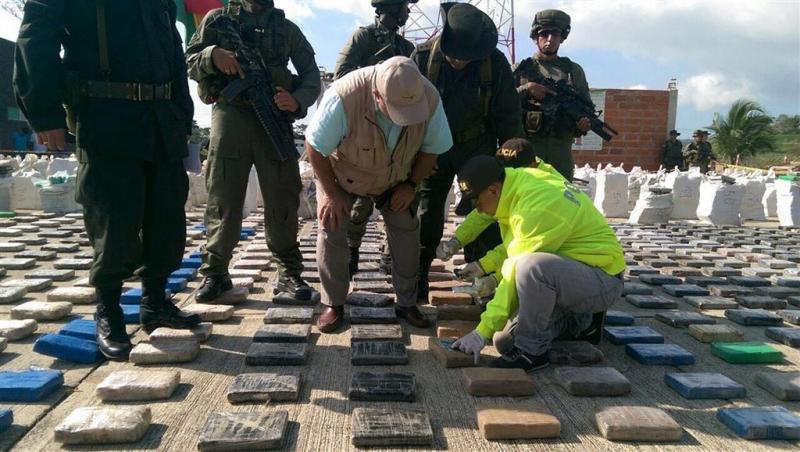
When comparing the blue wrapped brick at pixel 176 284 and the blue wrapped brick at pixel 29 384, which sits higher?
the blue wrapped brick at pixel 176 284

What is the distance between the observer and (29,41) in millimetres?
2375

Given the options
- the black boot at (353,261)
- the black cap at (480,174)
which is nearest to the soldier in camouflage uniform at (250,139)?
the black boot at (353,261)

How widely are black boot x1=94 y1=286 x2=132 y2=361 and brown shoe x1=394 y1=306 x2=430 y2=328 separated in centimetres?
143

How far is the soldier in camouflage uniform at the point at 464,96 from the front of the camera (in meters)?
3.22

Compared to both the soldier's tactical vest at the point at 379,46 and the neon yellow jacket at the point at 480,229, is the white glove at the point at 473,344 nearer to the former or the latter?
the neon yellow jacket at the point at 480,229

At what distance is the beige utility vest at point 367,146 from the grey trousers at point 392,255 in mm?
153

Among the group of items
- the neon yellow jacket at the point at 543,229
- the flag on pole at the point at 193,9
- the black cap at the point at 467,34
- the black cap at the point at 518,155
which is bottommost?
the neon yellow jacket at the point at 543,229

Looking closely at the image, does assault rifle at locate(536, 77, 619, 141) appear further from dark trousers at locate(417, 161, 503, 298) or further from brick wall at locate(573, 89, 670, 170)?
brick wall at locate(573, 89, 670, 170)

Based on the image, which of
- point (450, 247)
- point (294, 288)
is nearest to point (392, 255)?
point (450, 247)

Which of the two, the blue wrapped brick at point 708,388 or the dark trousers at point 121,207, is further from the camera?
the dark trousers at point 121,207

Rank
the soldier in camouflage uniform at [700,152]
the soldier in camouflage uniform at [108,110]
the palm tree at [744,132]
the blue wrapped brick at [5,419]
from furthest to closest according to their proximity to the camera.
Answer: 1. the palm tree at [744,132]
2. the soldier in camouflage uniform at [700,152]
3. the soldier in camouflage uniform at [108,110]
4. the blue wrapped brick at [5,419]

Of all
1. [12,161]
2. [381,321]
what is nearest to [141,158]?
[381,321]

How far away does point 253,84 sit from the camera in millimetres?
3258

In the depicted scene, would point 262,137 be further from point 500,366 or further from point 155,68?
point 500,366
